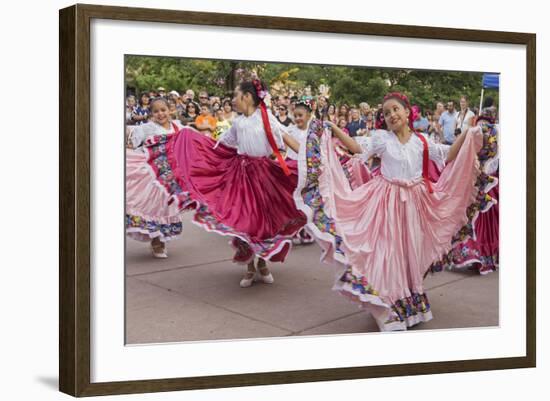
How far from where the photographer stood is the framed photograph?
214 inches

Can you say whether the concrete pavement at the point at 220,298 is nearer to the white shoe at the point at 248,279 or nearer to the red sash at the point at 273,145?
the white shoe at the point at 248,279

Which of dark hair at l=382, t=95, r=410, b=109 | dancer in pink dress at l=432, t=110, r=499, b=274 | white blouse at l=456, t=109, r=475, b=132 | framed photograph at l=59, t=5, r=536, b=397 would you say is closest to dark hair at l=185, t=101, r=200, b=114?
framed photograph at l=59, t=5, r=536, b=397

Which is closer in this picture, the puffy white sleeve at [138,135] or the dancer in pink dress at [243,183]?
the puffy white sleeve at [138,135]

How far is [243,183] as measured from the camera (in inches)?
238

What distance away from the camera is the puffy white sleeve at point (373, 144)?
242 inches

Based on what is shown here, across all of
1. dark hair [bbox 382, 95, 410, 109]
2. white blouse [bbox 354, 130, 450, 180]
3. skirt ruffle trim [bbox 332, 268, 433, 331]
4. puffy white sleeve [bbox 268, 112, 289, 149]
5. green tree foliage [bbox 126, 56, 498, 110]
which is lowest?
skirt ruffle trim [bbox 332, 268, 433, 331]

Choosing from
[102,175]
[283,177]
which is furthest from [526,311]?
[102,175]

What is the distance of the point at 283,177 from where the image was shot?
19.8ft

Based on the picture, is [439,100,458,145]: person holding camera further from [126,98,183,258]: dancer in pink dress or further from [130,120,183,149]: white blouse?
[130,120,183,149]: white blouse

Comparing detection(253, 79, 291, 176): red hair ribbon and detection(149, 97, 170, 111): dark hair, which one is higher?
detection(149, 97, 170, 111): dark hair

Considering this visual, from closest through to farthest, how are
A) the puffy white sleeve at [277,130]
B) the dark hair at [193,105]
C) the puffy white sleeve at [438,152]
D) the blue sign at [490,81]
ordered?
the dark hair at [193,105]
the puffy white sleeve at [277,130]
the puffy white sleeve at [438,152]
the blue sign at [490,81]

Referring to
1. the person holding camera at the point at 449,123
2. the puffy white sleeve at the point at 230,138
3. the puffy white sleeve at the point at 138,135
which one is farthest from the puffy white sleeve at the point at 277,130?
the person holding camera at the point at 449,123

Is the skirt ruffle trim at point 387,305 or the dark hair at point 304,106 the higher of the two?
the dark hair at point 304,106

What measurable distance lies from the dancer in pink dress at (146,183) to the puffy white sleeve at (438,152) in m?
1.73
